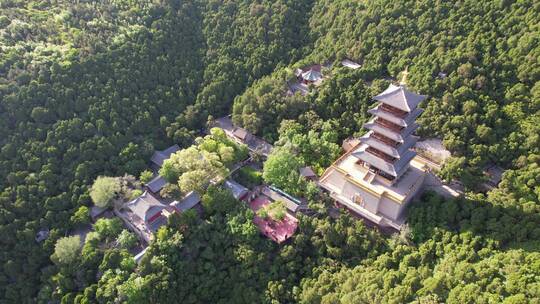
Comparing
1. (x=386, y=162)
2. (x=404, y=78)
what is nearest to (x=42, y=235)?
(x=386, y=162)

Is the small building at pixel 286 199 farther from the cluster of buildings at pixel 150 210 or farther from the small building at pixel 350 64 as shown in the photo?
the small building at pixel 350 64

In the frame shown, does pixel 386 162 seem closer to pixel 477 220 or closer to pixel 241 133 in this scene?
pixel 477 220

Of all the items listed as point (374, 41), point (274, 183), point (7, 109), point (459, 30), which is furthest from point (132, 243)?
point (459, 30)

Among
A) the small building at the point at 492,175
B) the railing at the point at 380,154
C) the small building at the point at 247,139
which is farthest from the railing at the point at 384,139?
the small building at the point at 247,139

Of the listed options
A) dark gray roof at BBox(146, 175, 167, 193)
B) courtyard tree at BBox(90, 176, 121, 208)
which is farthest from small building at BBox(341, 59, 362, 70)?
courtyard tree at BBox(90, 176, 121, 208)

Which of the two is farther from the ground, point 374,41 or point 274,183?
point 374,41

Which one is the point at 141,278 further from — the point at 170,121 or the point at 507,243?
the point at 507,243
